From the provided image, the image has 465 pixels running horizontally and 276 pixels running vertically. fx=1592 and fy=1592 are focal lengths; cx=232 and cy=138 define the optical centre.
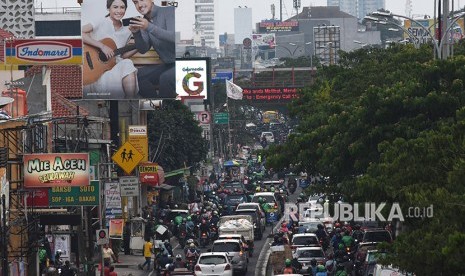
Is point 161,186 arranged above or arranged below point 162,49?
below

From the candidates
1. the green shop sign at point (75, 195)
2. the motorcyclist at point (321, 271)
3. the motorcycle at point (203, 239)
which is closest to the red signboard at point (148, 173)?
the motorcycle at point (203, 239)

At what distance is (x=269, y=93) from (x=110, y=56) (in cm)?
4849

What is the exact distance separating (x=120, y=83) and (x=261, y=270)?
18.6 m

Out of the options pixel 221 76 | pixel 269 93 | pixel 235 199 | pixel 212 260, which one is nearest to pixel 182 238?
pixel 212 260

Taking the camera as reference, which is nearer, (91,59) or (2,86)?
(2,86)

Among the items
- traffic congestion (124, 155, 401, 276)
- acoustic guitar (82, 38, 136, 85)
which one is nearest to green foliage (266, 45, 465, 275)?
traffic congestion (124, 155, 401, 276)

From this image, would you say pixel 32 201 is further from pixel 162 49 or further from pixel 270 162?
pixel 162 49

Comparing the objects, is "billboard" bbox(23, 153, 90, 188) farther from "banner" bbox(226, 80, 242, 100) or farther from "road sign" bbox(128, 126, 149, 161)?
"banner" bbox(226, 80, 242, 100)

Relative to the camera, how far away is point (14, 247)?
45469mm

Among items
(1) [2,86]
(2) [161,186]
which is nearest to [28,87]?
(1) [2,86]

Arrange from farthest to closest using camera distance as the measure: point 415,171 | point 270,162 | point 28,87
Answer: point 28,87 < point 270,162 < point 415,171

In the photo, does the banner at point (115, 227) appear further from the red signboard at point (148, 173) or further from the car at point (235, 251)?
the red signboard at point (148, 173)

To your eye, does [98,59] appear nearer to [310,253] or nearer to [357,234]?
[357,234]

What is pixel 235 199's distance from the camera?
3071 inches
